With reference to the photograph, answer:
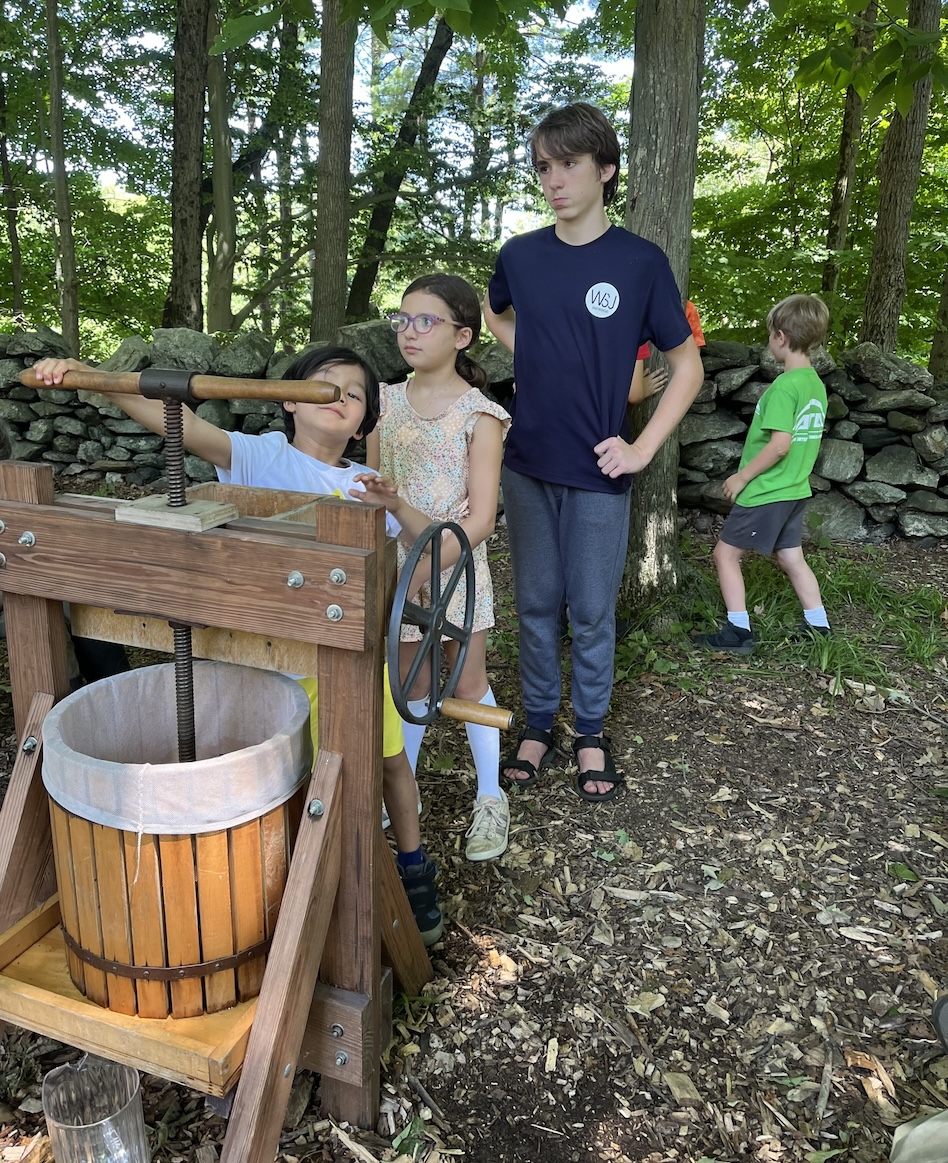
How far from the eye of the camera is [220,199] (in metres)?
8.47

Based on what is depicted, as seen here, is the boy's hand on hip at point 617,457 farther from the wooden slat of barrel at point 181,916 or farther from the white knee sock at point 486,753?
the wooden slat of barrel at point 181,916

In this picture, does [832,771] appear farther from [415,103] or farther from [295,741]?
[415,103]

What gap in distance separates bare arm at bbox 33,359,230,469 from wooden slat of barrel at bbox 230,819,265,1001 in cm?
83

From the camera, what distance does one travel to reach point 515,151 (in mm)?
10453

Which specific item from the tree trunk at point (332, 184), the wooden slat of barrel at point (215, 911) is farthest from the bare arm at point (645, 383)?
the tree trunk at point (332, 184)

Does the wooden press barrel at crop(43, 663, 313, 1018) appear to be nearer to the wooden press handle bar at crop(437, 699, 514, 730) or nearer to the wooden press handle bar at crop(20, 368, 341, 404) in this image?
the wooden press handle bar at crop(437, 699, 514, 730)

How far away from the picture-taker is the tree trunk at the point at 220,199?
26.6 feet

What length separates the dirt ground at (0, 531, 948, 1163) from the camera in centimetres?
183

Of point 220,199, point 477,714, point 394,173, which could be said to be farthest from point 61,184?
point 477,714

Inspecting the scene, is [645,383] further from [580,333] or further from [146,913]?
[146,913]

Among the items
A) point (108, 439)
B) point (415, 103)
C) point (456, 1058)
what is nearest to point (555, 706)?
point (456, 1058)

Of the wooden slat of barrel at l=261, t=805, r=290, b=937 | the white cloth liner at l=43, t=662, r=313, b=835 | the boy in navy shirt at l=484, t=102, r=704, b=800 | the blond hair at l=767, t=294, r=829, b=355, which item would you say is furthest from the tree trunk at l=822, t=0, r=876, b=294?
the wooden slat of barrel at l=261, t=805, r=290, b=937

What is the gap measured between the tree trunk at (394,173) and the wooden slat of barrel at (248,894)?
28.7 ft

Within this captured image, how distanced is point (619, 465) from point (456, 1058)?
1.67m
